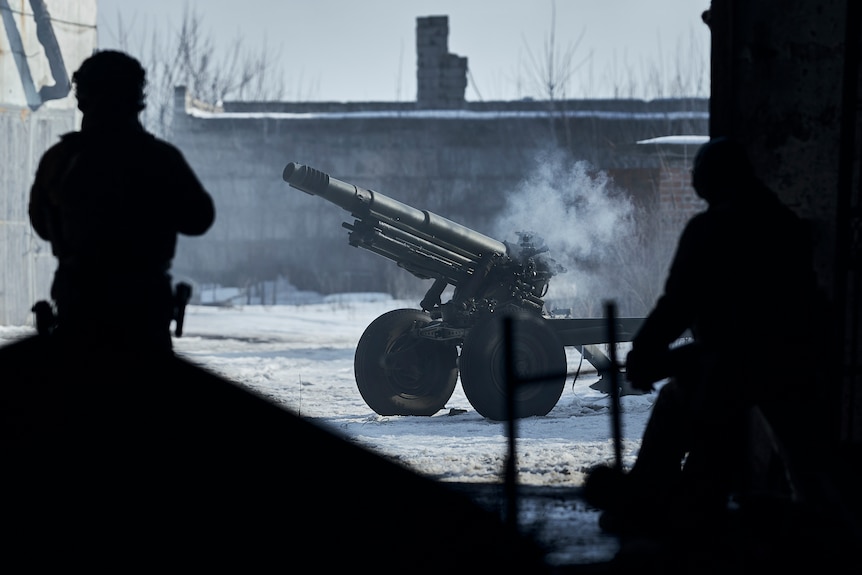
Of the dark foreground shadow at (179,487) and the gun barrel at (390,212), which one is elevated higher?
the gun barrel at (390,212)

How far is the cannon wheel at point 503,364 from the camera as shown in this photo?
28.0 feet

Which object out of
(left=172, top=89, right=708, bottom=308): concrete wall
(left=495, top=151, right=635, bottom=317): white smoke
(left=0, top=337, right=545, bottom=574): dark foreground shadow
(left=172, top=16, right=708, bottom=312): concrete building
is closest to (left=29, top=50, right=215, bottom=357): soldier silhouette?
(left=0, top=337, right=545, bottom=574): dark foreground shadow

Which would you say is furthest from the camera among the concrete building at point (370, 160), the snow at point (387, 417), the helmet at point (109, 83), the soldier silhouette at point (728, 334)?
the concrete building at point (370, 160)

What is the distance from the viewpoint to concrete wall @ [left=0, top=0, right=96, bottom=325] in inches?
552

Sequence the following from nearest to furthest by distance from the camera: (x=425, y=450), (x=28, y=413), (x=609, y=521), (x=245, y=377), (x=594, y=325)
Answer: (x=28, y=413)
(x=609, y=521)
(x=425, y=450)
(x=594, y=325)
(x=245, y=377)

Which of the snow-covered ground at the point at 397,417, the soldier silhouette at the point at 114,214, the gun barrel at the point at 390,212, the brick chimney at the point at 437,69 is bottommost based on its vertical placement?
the snow-covered ground at the point at 397,417

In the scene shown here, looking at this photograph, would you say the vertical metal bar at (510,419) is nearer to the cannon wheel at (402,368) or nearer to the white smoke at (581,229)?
the cannon wheel at (402,368)

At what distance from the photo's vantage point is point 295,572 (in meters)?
3.83

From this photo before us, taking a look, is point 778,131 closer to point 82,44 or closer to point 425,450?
point 425,450

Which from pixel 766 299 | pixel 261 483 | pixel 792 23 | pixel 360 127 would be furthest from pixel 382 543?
pixel 360 127

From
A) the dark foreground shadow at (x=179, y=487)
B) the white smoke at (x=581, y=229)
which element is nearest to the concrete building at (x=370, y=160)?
the white smoke at (x=581, y=229)

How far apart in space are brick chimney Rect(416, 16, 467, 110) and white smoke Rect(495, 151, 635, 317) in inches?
113

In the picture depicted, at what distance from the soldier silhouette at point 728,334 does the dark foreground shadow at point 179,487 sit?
72cm

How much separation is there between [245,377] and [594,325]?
3602 millimetres
